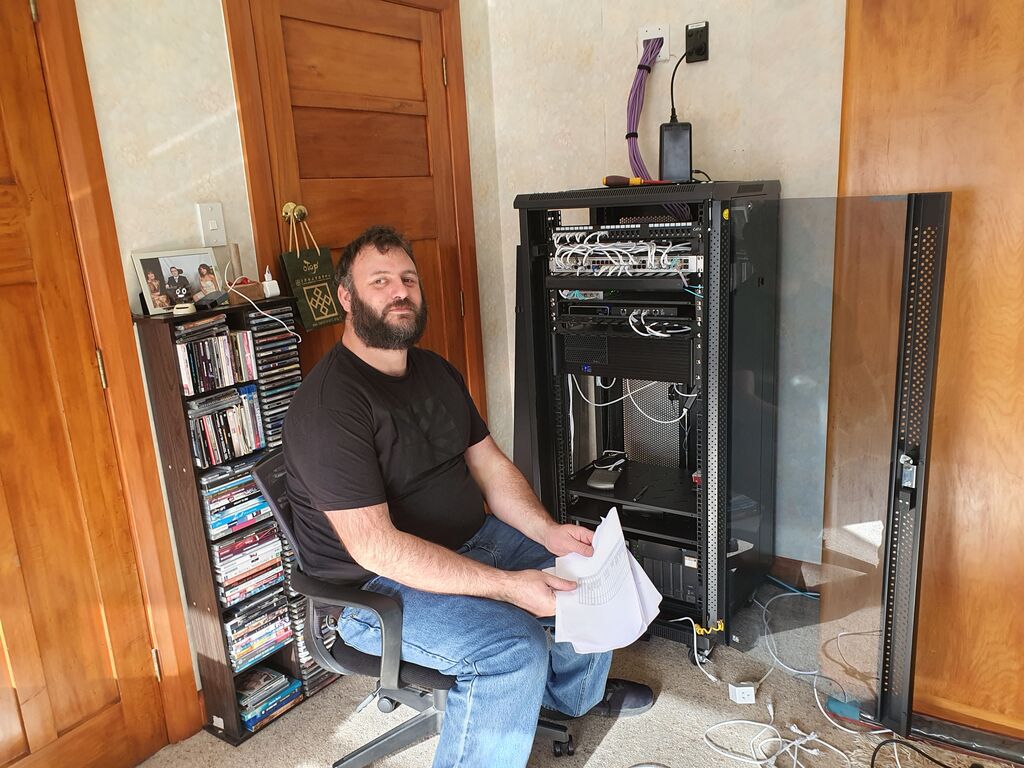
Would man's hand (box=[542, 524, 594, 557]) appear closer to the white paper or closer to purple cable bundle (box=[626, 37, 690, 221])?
the white paper

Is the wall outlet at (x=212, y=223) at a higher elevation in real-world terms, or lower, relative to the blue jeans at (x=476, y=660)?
higher

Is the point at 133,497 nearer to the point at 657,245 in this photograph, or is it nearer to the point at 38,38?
the point at 38,38

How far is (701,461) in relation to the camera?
2045 mm

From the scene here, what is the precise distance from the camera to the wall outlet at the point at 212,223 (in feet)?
6.26

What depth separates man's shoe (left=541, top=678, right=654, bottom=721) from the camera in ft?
6.41

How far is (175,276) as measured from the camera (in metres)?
1.83

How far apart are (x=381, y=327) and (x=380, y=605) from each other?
0.61 metres

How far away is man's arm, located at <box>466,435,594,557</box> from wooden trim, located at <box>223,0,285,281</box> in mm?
787

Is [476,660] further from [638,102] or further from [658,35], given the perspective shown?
[658,35]

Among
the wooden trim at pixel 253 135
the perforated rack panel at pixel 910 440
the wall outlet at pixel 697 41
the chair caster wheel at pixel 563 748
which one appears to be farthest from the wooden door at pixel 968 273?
the wooden trim at pixel 253 135

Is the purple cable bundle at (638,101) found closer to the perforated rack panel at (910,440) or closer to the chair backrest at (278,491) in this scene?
the perforated rack panel at (910,440)

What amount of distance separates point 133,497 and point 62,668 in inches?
16.0

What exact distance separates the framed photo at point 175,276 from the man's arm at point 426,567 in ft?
2.33

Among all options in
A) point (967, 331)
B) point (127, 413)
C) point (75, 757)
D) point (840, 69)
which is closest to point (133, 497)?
point (127, 413)
